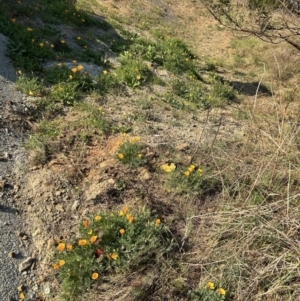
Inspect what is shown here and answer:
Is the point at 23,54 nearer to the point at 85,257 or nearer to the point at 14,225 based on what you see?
the point at 14,225

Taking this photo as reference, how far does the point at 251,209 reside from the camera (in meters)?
3.41

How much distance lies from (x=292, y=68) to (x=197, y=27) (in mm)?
3932

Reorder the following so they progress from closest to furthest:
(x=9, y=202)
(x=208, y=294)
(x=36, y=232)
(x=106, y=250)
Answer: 1. (x=208, y=294)
2. (x=106, y=250)
3. (x=36, y=232)
4. (x=9, y=202)

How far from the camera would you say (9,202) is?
155 inches

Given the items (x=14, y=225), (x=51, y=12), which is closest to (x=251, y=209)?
(x=14, y=225)

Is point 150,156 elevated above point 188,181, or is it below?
below

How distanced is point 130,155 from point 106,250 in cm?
143

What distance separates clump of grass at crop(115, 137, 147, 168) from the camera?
14.8 ft

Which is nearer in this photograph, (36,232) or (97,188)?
(36,232)

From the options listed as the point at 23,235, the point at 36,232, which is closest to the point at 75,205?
the point at 36,232

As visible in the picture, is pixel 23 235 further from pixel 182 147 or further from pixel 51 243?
pixel 182 147

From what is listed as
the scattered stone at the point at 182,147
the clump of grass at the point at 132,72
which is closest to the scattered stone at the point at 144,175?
the scattered stone at the point at 182,147

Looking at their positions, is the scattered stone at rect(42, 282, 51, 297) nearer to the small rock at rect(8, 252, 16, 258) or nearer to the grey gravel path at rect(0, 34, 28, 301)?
the grey gravel path at rect(0, 34, 28, 301)

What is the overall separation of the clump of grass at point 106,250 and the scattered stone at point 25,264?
22cm
